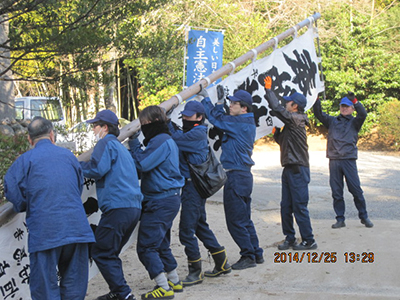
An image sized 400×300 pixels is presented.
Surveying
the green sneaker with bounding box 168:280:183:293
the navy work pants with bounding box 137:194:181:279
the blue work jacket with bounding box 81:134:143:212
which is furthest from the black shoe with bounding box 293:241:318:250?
the blue work jacket with bounding box 81:134:143:212

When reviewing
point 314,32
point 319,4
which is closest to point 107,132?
point 314,32

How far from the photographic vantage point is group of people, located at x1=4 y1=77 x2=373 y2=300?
12.1 ft

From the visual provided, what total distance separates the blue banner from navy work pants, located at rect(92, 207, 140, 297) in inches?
349

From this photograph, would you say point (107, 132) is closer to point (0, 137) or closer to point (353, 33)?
point (0, 137)

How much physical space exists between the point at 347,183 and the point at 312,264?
7.22ft

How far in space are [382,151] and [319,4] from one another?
6.81m

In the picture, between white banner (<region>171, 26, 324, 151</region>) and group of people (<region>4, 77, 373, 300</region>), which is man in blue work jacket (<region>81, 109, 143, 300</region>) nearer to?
group of people (<region>4, 77, 373, 300</region>)

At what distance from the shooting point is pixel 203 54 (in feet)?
42.4

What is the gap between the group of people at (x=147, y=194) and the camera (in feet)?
12.1

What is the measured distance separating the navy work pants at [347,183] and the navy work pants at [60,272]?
4848 millimetres

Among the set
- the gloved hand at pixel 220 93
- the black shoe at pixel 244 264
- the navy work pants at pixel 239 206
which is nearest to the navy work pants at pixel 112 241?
the navy work pants at pixel 239 206

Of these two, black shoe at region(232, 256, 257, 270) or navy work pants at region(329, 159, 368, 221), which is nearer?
black shoe at region(232, 256, 257, 270)

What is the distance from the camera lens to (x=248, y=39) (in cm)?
2002

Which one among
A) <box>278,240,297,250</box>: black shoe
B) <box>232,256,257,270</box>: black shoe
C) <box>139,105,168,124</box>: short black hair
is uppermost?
<box>139,105,168,124</box>: short black hair
